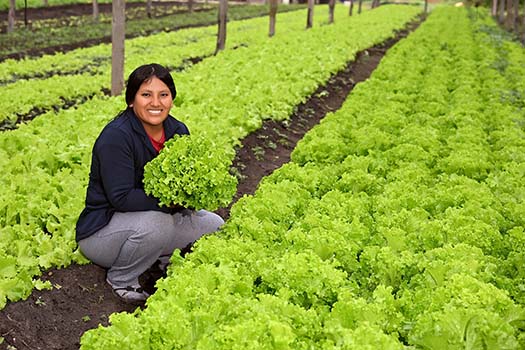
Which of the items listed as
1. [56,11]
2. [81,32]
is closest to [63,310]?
[81,32]

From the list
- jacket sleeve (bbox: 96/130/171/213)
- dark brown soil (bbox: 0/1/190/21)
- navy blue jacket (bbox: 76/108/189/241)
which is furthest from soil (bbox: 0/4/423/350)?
dark brown soil (bbox: 0/1/190/21)

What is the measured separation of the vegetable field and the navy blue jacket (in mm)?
540

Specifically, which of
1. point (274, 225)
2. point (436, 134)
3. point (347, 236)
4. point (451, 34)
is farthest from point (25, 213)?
point (451, 34)

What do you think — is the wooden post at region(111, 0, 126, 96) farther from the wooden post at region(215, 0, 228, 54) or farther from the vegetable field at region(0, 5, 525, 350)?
the wooden post at region(215, 0, 228, 54)

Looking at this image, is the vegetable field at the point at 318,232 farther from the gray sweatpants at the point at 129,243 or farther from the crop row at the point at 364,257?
the gray sweatpants at the point at 129,243

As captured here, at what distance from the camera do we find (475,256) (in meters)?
5.05

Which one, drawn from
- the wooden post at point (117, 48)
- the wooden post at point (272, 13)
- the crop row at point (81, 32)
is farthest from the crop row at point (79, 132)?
the wooden post at point (272, 13)

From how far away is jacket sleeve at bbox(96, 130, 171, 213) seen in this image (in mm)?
5605

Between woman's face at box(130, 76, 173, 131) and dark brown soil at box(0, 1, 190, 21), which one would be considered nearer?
woman's face at box(130, 76, 173, 131)

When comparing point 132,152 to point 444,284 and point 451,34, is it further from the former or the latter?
point 451,34

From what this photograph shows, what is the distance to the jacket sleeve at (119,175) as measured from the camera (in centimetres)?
561

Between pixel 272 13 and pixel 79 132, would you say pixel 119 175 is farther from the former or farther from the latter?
pixel 272 13

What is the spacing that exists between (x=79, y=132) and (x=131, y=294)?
3.99 metres

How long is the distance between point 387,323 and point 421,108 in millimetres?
7311
